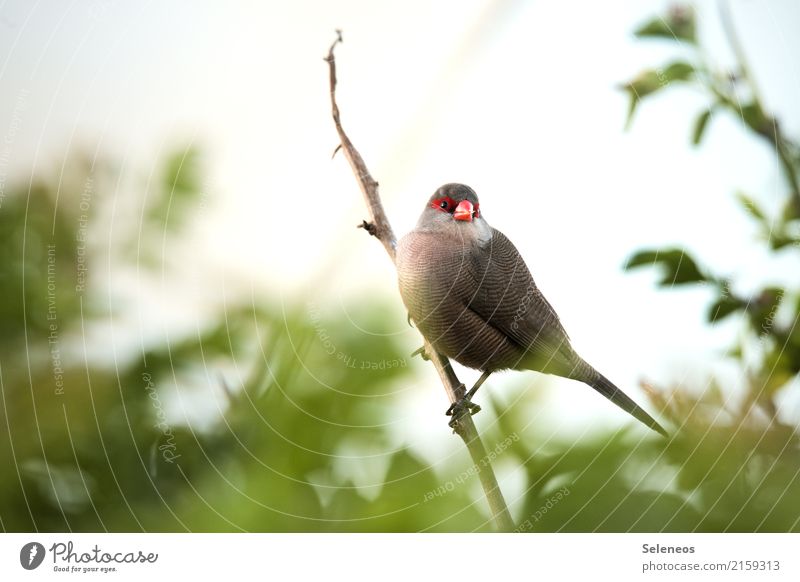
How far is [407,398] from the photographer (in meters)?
0.84

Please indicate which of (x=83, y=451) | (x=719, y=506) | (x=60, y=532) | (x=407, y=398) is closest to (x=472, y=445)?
(x=407, y=398)

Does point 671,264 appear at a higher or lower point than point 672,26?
lower

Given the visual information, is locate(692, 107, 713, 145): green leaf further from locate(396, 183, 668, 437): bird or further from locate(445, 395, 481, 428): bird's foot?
locate(445, 395, 481, 428): bird's foot

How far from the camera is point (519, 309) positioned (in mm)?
1104

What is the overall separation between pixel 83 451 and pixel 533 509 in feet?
1.31

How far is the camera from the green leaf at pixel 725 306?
0.79 metres

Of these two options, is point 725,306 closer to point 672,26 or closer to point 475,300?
point 475,300

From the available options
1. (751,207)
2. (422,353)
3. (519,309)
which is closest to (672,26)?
(751,207)

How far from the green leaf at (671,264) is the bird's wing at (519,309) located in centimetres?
13

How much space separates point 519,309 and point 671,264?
0.81 feet

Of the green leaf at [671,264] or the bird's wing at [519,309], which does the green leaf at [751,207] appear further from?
the bird's wing at [519,309]
